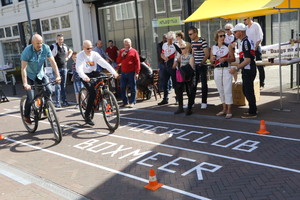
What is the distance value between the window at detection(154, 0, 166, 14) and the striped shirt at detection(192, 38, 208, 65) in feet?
18.3

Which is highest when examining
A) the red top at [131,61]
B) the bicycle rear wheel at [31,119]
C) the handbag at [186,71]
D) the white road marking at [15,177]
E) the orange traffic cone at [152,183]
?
the red top at [131,61]

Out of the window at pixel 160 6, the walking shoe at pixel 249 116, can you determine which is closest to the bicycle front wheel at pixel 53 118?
the walking shoe at pixel 249 116

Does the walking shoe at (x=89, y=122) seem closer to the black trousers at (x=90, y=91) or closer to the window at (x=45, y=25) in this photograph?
the black trousers at (x=90, y=91)

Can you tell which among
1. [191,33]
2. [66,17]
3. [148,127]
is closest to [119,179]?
[148,127]

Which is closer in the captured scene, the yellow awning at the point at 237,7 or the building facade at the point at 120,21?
the yellow awning at the point at 237,7

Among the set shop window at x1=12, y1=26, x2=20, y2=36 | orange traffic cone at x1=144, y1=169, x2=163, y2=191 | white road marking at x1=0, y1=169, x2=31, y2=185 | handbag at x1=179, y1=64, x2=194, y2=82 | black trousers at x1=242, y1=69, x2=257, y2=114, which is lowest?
white road marking at x1=0, y1=169, x2=31, y2=185

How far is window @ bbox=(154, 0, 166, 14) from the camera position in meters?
13.3

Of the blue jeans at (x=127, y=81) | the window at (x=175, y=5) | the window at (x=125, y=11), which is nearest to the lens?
the blue jeans at (x=127, y=81)

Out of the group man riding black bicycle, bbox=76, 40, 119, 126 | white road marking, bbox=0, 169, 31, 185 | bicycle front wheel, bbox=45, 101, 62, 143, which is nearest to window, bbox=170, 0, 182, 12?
man riding black bicycle, bbox=76, 40, 119, 126

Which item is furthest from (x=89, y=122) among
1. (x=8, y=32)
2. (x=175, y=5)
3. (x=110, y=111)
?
(x=8, y=32)

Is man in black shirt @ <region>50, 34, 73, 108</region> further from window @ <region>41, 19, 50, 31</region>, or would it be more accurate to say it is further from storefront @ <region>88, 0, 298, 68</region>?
window @ <region>41, 19, 50, 31</region>

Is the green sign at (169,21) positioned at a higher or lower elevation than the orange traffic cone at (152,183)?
higher

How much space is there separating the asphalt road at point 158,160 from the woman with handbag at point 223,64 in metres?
0.60

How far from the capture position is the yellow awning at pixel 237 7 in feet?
22.9
